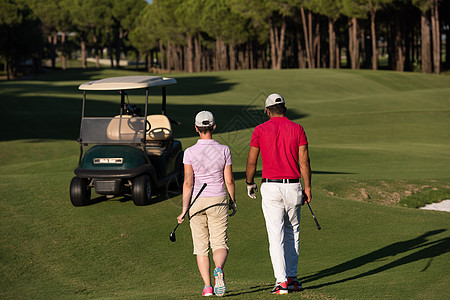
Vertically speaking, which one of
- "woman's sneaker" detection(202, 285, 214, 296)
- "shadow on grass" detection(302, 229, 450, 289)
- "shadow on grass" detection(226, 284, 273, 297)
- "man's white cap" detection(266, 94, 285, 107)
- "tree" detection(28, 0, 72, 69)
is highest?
"tree" detection(28, 0, 72, 69)

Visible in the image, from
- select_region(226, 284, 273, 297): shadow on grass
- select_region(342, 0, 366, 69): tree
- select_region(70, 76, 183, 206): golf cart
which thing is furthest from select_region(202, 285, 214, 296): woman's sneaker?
select_region(342, 0, 366, 69): tree

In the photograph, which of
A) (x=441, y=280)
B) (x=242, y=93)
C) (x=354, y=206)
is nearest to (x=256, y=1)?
(x=242, y=93)

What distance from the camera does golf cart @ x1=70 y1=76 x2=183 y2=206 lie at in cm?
1045

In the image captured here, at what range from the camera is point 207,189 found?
621cm

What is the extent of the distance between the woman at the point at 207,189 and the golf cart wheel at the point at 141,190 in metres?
4.41

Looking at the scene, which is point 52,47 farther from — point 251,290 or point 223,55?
point 251,290

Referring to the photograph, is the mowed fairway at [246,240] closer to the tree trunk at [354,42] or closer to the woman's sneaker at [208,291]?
the woman's sneaker at [208,291]

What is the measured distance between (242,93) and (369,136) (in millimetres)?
22833

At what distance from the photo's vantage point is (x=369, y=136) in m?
24.6

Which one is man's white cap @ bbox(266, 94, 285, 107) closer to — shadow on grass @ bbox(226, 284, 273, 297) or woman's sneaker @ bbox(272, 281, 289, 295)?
woman's sneaker @ bbox(272, 281, 289, 295)

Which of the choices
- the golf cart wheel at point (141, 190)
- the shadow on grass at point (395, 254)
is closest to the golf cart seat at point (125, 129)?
the golf cart wheel at point (141, 190)

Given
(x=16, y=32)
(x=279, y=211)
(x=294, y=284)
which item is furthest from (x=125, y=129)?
(x=16, y=32)

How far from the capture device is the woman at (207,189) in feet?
20.2

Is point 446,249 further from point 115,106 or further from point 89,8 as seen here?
point 89,8
